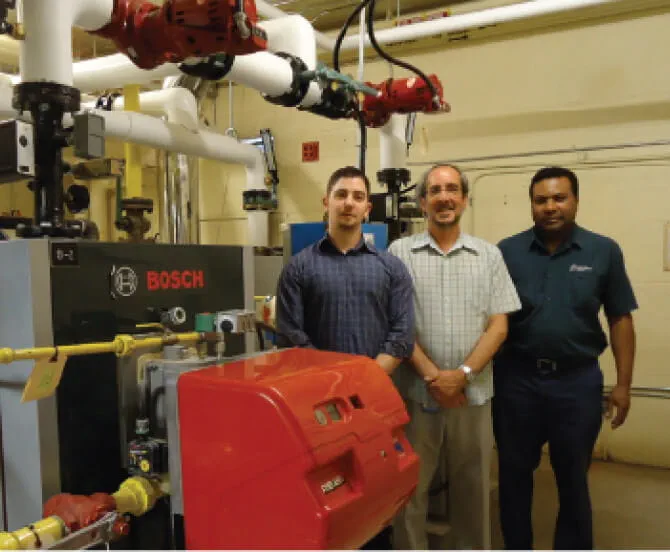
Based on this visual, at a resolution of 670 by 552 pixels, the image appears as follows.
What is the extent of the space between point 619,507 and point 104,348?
2678mm

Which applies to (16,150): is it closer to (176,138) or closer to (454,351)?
(454,351)

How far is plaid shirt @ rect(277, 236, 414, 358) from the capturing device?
72.8 inches

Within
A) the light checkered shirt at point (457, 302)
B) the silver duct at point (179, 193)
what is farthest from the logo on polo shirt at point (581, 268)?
the silver duct at point (179, 193)

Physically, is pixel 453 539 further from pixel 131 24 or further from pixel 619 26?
pixel 619 26

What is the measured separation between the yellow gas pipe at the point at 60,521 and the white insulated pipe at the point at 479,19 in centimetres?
299

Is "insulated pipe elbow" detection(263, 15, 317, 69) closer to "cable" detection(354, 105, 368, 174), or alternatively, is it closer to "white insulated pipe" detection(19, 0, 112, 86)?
"cable" detection(354, 105, 368, 174)

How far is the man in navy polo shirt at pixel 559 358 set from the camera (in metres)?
2.02

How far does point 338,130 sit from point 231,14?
2.83m

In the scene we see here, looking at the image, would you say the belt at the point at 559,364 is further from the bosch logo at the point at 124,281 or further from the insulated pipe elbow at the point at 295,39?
the insulated pipe elbow at the point at 295,39

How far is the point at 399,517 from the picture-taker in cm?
208

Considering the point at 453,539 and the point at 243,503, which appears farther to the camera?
the point at 453,539

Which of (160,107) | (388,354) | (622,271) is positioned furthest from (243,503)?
(160,107)

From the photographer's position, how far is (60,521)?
41.3 inches

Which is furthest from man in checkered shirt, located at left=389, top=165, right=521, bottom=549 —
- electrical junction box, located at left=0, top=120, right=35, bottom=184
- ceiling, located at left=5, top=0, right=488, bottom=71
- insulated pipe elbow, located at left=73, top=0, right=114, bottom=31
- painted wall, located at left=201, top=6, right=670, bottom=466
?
ceiling, located at left=5, top=0, right=488, bottom=71
